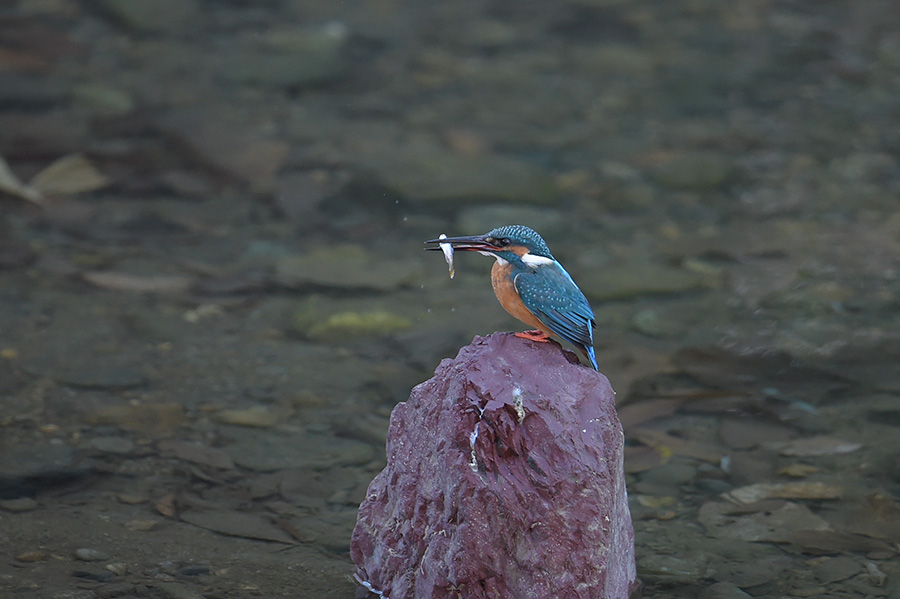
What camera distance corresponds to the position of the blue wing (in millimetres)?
3682

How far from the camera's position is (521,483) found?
3398mm

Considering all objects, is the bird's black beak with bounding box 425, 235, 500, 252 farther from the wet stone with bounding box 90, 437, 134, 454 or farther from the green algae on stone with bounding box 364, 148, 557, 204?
the green algae on stone with bounding box 364, 148, 557, 204

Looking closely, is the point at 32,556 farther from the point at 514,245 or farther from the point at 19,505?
the point at 514,245

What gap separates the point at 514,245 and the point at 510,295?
0.57 feet

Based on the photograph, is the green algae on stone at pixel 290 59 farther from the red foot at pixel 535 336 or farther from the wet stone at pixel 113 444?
the red foot at pixel 535 336

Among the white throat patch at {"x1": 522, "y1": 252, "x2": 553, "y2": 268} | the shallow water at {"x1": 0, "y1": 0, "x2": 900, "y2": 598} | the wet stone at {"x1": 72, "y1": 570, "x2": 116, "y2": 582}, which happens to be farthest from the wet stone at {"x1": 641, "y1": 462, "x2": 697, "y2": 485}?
the wet stone at {"x1": 72, "y1": 570, "x2": 116, "y2": 582}

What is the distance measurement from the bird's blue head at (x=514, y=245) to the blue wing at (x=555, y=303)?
0.16ft

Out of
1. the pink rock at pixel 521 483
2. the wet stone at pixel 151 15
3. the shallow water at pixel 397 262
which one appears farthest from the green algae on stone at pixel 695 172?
the wet stone at pixel 151 15

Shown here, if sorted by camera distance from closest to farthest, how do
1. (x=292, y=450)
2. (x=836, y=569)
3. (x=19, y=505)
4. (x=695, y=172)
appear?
1. (x=836, y=569)
2. (x=19, y=505)
3. (x=292, y=450)
4. (x=695, y=172)

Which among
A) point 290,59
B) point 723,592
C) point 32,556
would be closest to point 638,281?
point 723,592

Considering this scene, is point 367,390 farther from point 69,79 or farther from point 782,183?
point 69,79

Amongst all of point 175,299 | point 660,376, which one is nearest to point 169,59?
point 175,299

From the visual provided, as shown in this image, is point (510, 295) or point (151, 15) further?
point (151, 15)

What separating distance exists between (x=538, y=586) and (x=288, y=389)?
243 centimetres
